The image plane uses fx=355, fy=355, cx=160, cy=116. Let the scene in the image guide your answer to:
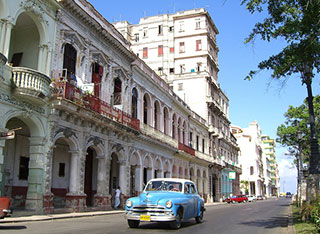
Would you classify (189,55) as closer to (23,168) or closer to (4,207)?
(23,168)

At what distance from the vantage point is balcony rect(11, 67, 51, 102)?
47.8 feet

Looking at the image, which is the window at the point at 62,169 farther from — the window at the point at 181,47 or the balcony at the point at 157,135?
the window at the point at 181,47

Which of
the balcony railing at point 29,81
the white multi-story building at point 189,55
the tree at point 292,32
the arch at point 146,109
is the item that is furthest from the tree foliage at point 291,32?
the white multi-story building at point 189,55

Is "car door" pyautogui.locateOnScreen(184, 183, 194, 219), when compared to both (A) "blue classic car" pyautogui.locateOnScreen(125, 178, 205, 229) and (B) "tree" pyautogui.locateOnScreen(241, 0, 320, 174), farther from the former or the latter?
(B) "tree" pyautogui.locateOnScreen(241, 0, 320, 174)

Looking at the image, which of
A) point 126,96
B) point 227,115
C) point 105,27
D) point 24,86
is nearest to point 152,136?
point 126,96

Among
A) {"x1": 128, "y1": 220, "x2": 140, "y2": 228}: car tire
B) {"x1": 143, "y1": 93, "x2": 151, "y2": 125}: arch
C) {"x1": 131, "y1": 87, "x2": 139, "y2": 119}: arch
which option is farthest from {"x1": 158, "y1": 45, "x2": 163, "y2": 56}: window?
{"x1": 128, "y1": 220, "x2": 140, "y2": 228}: car tire

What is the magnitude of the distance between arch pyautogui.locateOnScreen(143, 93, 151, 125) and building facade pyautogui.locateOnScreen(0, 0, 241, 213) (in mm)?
85

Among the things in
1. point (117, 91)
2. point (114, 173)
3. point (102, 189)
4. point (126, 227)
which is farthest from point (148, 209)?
point (114, 173)

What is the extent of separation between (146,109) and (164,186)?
59.9ft

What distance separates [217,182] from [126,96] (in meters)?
29.6

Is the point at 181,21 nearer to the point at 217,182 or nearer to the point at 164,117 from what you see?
the point at 164,117

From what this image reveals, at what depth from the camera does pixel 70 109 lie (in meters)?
17.3

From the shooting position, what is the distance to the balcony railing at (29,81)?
1461 cm

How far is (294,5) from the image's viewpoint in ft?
33.6
